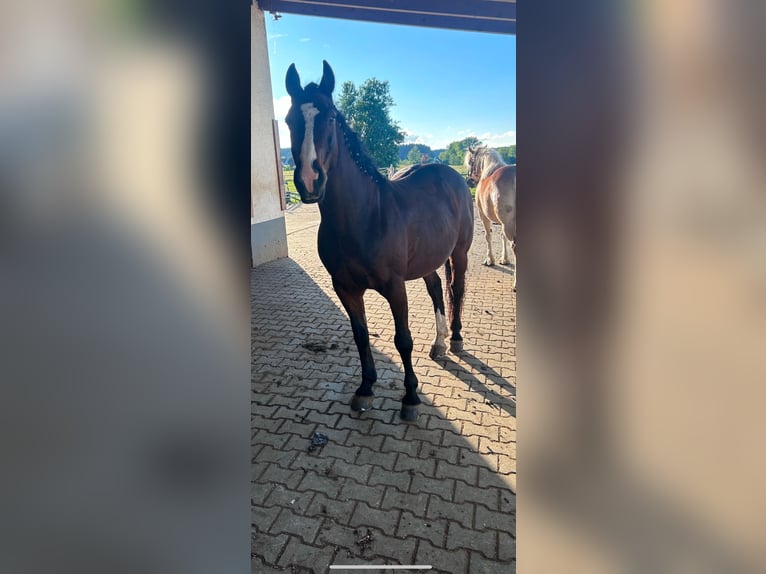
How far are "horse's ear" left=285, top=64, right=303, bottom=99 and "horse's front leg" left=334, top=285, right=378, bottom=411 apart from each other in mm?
1344

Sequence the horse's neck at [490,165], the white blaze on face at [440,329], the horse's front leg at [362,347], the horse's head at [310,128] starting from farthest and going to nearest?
the horse's neck at [490,165], the white blaze on face at [440,329], the horse's front leg at [362,347], the horse's head at [310,128]

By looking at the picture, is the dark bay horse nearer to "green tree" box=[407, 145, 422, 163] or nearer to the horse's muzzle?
the horse's muzzle

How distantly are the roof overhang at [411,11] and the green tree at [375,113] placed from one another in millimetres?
271

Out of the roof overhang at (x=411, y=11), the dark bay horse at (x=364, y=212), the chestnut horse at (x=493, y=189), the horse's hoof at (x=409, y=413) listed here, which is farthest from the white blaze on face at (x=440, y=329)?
the roof overhang at (x=411, y=11)

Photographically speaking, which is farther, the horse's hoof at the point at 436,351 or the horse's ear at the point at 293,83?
the horse's hoof at the point at 436,351

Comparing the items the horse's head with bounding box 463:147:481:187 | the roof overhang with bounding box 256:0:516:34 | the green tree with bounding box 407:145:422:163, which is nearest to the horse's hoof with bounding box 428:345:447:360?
the green tree with bounding box 407:145:422:163

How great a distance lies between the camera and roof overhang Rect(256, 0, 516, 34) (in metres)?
1.05

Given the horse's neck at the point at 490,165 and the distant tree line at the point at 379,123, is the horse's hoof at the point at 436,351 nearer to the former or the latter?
the distant tree line at the point at 379,123

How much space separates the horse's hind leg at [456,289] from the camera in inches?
151
